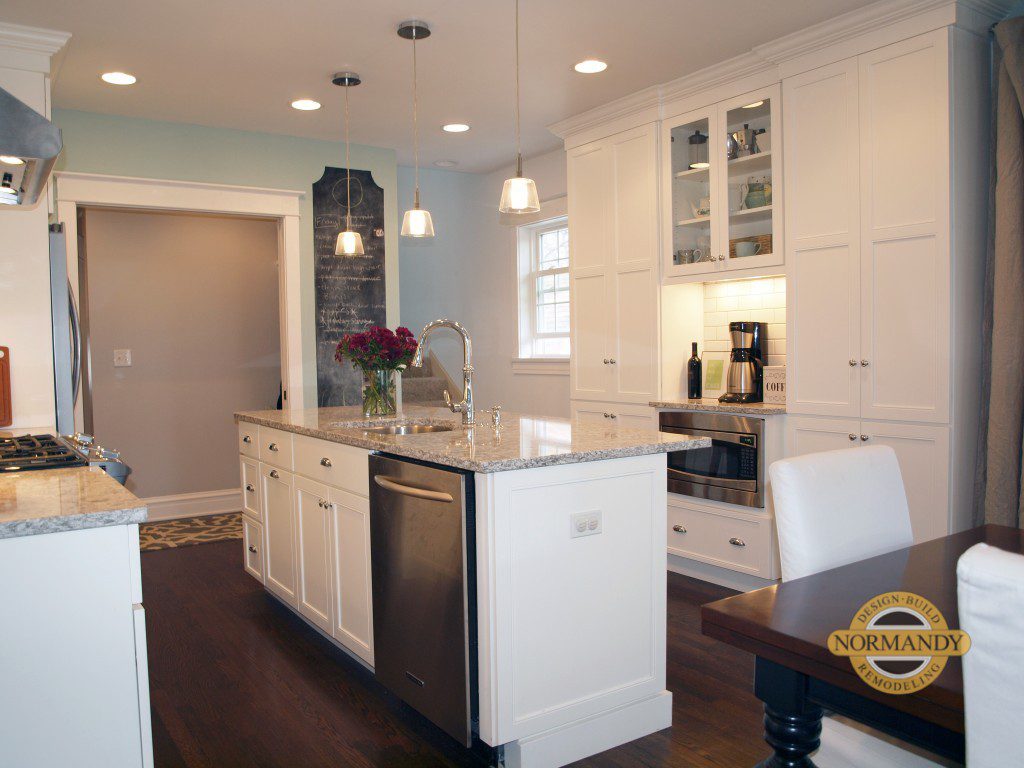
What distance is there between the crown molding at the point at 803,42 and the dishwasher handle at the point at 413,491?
2.63 m

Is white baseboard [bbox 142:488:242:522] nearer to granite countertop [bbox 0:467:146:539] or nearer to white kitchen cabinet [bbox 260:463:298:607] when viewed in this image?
white kitchen cabinet [bbox 260:463:298:607]

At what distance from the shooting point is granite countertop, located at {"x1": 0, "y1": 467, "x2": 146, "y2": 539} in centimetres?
144

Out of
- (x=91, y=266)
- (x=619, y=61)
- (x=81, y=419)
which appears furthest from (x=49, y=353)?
(x=619, y=61)

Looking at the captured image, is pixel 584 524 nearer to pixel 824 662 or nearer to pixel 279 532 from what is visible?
pixel 824 662

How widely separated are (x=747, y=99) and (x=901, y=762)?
324 cm

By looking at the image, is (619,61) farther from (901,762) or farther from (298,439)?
(901,762)

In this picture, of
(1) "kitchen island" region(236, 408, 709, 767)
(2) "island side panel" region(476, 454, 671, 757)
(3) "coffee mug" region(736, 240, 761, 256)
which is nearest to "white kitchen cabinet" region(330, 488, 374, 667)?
(1) "kitchen island" region(236, 408, 709, 767)

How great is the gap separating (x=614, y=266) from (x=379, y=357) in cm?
173

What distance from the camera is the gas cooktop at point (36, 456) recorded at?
2080 mm

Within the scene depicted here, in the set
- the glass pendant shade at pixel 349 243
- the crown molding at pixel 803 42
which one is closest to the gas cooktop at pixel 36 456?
the glass pendant shade at pixel 349 243

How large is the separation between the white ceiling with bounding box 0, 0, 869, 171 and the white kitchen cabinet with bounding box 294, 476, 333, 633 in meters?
1.96

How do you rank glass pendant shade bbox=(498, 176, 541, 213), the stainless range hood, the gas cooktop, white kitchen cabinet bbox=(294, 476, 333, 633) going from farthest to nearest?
white kitchen cabinet bbox=(294, 476, 333, 633) < glass pendant shade bbox=(498, 176, 541, 213) < the gas cooktop < the stainless range hood

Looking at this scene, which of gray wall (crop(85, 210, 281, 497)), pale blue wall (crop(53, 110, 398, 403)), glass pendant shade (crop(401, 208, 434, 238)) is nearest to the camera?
glass pendant shade (crop(401, 208, 434, 238))

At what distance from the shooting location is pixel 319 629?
315cm
